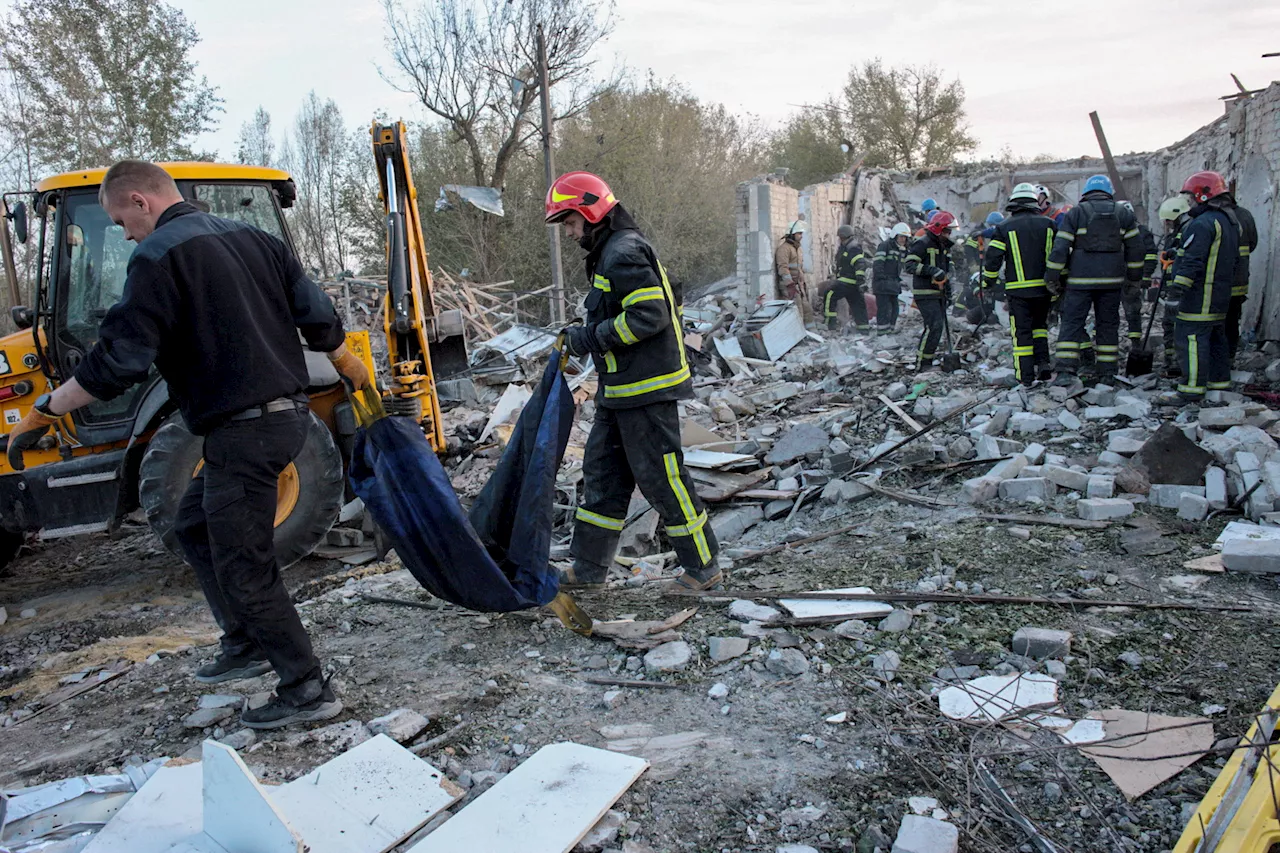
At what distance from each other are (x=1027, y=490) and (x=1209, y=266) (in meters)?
2.86

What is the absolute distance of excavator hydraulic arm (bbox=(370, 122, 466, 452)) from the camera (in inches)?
213

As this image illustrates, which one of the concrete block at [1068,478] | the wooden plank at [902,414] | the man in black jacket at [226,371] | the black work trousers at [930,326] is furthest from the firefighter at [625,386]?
the black work trousers at [930,326]

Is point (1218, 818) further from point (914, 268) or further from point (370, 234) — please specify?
point (370, 234)

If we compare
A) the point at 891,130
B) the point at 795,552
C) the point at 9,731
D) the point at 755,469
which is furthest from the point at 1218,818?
the point at 891,130

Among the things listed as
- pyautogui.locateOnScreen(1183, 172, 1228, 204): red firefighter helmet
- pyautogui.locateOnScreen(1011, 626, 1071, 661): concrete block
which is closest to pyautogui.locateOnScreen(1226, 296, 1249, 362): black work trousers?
pyautogui.locateOnScreen(1183, 172, 1228, 204): red firefighter helmet

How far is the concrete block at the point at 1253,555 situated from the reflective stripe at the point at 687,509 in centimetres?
226

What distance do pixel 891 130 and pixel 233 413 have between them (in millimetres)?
27035

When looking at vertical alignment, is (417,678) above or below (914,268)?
below

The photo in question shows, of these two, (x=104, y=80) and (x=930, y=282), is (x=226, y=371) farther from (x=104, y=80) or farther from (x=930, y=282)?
(x=104, y=80)

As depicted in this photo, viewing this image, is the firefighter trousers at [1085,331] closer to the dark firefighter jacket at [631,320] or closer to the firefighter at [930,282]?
the firefighter at [930,282]

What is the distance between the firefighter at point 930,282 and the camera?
9336 mm

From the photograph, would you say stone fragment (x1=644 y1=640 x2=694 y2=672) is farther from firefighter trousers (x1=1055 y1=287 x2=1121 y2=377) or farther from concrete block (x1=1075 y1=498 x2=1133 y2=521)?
firefighter trousers (x1=1055 y1=287 x2=1121 y2=377)

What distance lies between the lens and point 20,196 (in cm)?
466

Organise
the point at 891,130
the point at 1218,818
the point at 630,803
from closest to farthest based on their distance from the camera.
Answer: the point at 1218,818
the point at 630,803
the point at 891,130
